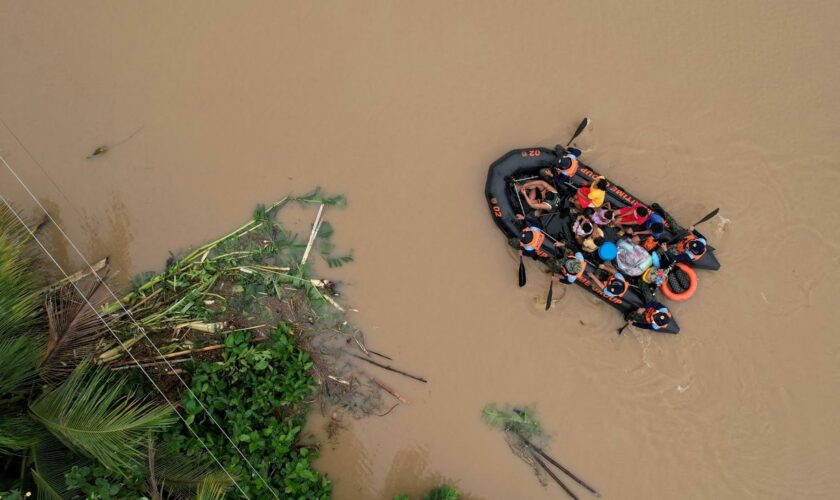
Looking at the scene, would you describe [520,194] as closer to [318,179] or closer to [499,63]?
[499,63]

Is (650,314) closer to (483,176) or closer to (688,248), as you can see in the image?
(688,248)

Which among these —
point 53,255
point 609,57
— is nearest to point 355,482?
point 53,255

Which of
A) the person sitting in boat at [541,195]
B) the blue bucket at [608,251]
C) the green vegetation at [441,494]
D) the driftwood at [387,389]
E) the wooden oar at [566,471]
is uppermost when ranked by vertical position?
the person sitting in boat at [541,195]

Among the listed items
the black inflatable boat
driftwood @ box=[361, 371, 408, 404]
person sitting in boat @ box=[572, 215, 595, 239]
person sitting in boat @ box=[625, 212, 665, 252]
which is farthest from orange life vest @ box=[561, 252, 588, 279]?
driftwood @ box=[361, 371, 408, 404]

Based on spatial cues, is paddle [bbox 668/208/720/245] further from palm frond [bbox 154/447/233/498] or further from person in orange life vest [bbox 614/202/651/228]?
palm frond [bbox 154/447/233/498]

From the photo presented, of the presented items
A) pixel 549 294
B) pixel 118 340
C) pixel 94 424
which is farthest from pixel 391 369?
pixel 94 424

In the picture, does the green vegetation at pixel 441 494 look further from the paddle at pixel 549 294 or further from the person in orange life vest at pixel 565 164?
the person in orange life vest at pixel 565 164

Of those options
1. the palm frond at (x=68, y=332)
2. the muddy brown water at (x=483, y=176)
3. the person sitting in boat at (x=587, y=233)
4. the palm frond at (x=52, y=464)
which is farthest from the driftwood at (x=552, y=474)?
the palm frond at (x=68, y=332)
